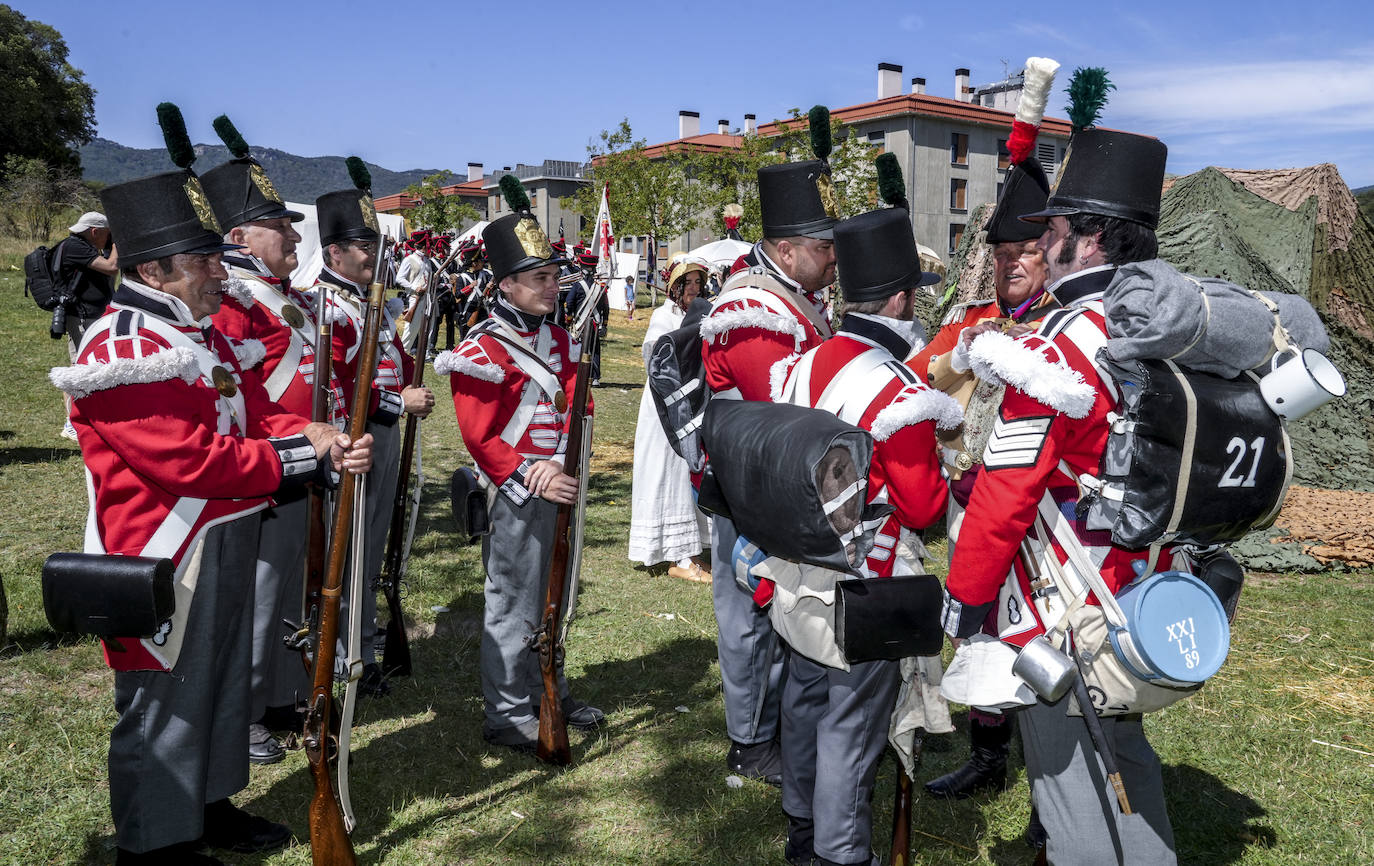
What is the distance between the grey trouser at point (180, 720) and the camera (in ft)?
11.0

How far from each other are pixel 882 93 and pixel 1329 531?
47.4 meters

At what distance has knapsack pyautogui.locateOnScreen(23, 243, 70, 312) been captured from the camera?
10.6m

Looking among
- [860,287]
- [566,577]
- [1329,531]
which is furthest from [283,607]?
[1329,531]

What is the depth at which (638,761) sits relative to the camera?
471 cm

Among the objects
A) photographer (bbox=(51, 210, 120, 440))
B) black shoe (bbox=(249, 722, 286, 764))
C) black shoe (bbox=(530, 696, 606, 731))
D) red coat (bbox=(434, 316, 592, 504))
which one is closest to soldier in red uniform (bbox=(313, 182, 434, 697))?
black shoe (bbox=(249, 722, 286, 764))

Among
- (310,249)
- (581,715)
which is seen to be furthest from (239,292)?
(310,249)

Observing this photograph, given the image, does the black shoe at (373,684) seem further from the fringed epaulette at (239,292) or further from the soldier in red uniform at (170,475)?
the fringed epaulette at (239,292)

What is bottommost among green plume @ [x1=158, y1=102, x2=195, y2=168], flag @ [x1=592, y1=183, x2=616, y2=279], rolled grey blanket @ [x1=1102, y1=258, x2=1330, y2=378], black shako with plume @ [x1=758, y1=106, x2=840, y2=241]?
rolled grey blanket @ [x1=1102, y1=258, x2=1330, y2=378]

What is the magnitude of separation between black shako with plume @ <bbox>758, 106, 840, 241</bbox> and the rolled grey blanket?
1.64 meters

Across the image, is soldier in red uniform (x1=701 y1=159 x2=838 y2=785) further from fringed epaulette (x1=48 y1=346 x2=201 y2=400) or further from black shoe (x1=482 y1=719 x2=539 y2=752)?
fringed epaulette (x1=48 y1=346 x2=201 y2=400)

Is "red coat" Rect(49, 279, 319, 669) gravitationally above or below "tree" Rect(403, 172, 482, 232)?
below

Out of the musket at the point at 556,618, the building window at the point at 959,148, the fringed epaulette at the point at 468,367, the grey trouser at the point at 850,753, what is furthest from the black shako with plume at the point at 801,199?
the building window at the point at 959,148

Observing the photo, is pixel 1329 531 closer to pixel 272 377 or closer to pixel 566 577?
pixel 566 577

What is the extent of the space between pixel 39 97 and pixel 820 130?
5104 cm
